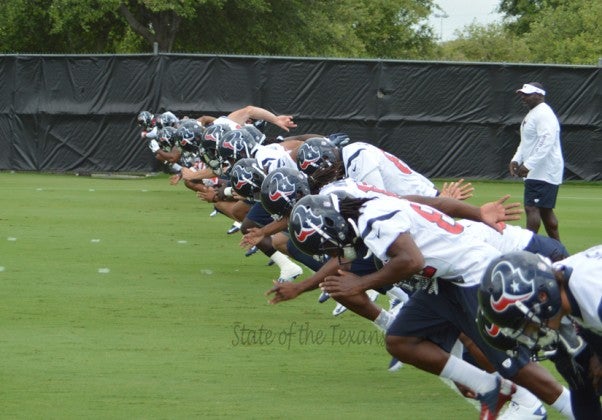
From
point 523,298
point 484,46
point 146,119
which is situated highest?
point 523,298

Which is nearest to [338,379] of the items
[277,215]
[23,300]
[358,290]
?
[358,290]

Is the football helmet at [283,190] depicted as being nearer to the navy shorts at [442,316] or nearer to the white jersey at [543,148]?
the navy shorts at [442,316]

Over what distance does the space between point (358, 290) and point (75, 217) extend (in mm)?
11545

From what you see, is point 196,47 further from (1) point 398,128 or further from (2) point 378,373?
(2) point 378,373

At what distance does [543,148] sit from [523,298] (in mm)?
9600

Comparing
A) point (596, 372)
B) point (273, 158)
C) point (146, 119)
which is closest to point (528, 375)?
point (596, 372)

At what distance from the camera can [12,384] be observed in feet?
25.2

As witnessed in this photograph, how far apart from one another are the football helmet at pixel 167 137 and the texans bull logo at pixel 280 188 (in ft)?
28.3

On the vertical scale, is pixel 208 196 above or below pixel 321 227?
below

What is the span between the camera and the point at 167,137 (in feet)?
58.0

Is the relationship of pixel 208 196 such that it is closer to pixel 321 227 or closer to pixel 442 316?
pixel 321 227

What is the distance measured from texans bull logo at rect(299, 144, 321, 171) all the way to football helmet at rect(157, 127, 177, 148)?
26.5 feet

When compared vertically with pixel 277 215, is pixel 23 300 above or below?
below

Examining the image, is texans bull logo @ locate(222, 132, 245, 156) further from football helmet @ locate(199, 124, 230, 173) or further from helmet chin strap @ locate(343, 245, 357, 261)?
helmet chin strap @ locate(343, 245, 357, 261)
